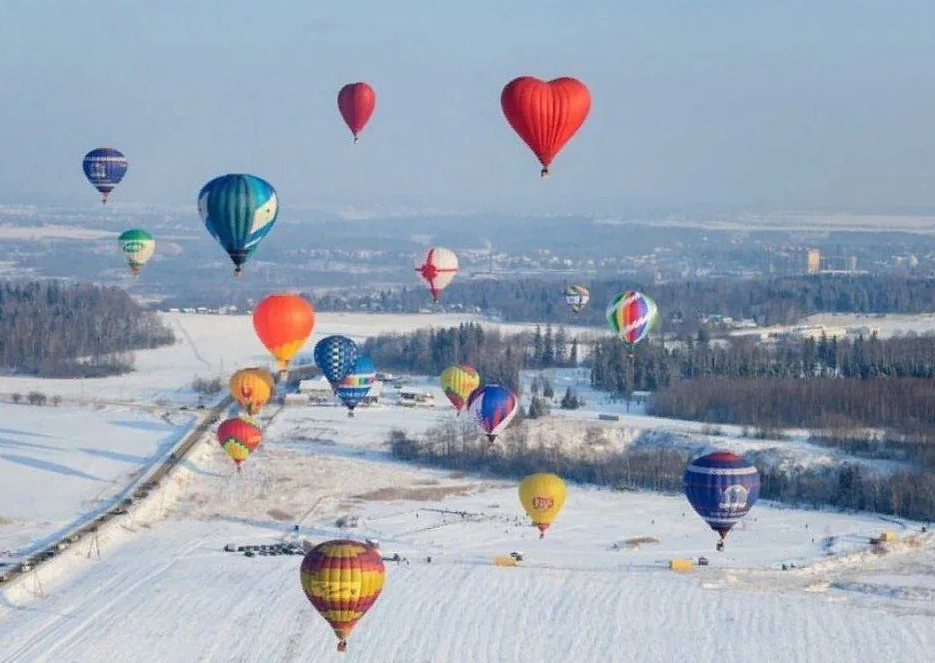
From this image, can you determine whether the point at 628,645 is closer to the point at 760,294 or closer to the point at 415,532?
the point at 415,532

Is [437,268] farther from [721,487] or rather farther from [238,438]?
[721,487]

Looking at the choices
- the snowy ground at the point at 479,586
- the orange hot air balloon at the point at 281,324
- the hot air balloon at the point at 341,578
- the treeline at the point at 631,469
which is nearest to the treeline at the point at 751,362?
the treeline at the point at 631,469

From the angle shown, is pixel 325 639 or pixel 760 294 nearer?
pixel 325 639

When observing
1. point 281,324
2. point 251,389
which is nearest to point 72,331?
point 251,389

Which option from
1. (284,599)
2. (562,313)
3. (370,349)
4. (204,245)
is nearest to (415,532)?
(284,599)

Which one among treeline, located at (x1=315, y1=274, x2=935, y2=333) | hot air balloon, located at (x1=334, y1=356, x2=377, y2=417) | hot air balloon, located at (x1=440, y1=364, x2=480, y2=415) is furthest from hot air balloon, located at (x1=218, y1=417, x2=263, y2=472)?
treeline, located at (x1=315, y1=274, x2=935, y2=333)

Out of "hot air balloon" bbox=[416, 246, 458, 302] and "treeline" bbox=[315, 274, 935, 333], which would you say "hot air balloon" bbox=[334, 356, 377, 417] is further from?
"treeline" bbox=[315, 274, 935, 333]
